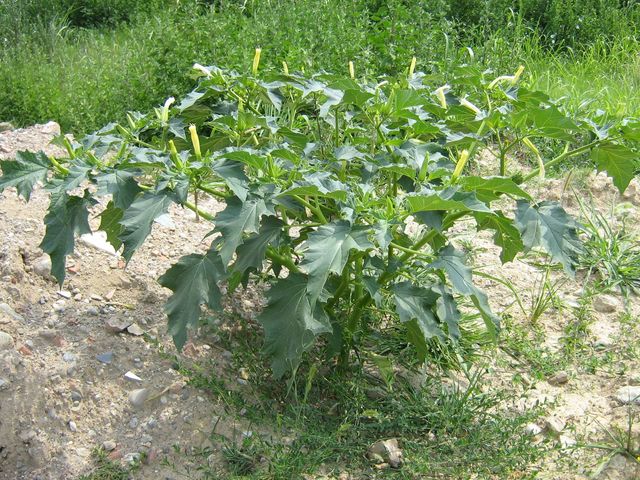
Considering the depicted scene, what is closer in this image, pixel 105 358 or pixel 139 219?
pixel 139 219

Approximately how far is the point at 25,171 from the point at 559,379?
2276 mm

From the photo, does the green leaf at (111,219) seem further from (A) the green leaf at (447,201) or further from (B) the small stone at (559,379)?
(B) the small stone at (559,379)

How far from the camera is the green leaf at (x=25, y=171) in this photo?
2777 mm

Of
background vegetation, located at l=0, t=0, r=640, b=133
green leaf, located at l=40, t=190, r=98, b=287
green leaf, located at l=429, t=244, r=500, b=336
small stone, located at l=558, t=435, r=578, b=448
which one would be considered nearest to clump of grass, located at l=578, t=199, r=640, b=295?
background vegetation, located at l=0, t=0, r=640, b=133

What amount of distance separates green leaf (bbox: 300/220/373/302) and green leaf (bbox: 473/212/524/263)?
405 millimetres

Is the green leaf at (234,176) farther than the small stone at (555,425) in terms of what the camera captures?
No

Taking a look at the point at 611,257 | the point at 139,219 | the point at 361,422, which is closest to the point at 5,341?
the point at 139,219

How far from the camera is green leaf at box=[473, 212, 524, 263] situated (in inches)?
110

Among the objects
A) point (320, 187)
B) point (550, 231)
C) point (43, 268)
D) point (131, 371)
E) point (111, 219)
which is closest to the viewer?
point (320, 187)

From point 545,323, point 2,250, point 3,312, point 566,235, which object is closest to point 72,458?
point 3,312

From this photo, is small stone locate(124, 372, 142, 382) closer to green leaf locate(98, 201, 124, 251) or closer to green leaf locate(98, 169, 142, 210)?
green leaf locate(98, 201, 124, 251)

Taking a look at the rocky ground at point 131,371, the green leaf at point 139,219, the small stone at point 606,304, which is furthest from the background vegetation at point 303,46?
the green leaf at point 139,219

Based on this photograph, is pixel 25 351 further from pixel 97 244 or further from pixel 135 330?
pixel 97 244

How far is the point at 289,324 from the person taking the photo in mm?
2787
